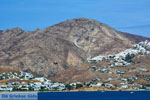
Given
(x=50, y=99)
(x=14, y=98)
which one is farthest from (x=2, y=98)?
(x=50, y=99)

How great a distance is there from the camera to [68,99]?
196875 millimetres

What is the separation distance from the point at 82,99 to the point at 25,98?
358 feet

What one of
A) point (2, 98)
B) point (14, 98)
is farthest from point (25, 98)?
point (2, 98)

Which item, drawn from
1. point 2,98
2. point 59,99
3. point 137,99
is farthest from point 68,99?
point 2,98

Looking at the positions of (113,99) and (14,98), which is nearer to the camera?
(14,98)

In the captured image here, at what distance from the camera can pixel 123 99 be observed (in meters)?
190

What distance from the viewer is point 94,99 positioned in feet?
633

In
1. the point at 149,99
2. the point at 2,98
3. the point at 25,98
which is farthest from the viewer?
the point at 149,99

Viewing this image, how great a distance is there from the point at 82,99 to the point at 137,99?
A: 24.9 m

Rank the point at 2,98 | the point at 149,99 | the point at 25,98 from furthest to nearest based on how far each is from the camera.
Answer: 1. the point at 149,99
2. the point at 2,98
3. the point at 25,98

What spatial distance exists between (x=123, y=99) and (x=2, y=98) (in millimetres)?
96627

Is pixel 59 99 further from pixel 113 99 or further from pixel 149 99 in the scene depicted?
pixel 149 99

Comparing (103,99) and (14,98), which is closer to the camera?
(14,98)

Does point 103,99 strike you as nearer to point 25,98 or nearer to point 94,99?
point 94,99
